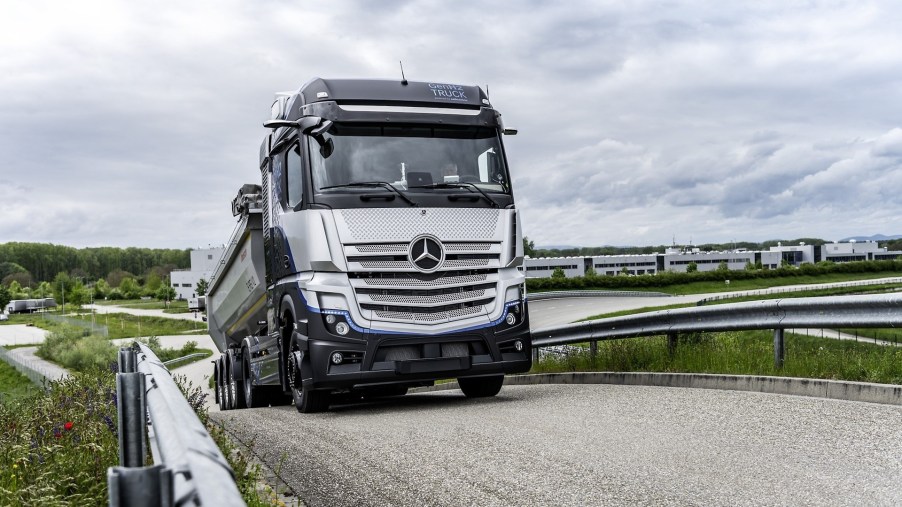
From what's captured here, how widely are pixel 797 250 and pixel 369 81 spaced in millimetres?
145239

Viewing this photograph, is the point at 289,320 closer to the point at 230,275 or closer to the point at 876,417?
the point at 230,275

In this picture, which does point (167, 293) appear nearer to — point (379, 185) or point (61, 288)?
point (61, 288)

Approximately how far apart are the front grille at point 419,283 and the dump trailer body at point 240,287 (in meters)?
3.05

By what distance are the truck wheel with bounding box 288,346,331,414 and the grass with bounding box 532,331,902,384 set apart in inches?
A: 169

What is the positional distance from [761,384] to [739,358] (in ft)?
4.13

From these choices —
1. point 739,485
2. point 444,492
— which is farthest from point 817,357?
point 444,492

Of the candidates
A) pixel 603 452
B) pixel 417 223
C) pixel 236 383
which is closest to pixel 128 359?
pixel 603 452

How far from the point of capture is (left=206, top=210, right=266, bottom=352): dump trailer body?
12.8 metres

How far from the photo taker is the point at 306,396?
34.0 feet

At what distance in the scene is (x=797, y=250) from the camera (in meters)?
144

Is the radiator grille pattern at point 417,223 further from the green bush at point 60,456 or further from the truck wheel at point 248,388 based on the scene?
the truck wheel at point 248,388

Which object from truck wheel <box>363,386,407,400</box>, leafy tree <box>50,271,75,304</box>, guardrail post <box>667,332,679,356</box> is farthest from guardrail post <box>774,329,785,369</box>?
leafy tree <box>50,271,75,304</box>

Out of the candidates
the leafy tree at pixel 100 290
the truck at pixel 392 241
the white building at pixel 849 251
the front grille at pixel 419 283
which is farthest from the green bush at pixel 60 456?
the leafy tree at pixel 100 290

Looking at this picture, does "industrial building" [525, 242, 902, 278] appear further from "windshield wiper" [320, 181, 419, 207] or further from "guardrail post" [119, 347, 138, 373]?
"guardrail post" [119, 347, 138, 373]
